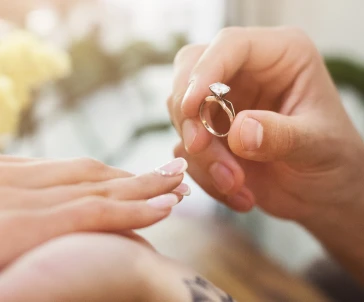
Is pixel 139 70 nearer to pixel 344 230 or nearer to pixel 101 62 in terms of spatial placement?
pixel 101 62

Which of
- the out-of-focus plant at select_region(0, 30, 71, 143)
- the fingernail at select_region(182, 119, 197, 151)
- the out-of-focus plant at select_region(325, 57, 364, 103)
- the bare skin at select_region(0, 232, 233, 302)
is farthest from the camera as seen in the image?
the out-of-focus plant at select_region(325, 57, 364, 103)

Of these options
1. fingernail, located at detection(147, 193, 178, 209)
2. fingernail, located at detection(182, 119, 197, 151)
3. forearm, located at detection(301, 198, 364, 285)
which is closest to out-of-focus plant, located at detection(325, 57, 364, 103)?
forearm, located at detection(301, 198, 364, 285)

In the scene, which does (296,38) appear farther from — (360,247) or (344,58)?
(344,58)

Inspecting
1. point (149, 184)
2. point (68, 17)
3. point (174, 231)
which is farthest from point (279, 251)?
point (149, 184)

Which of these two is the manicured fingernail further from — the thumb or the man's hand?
the thumb

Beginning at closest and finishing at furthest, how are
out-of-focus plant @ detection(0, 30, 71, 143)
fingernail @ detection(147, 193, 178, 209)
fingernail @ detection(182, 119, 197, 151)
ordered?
1. fingernail @ detection(147, 193, 178, 209)
2. fingernail @ detection(182, 119, 197, 151)
3. out-of-focus plant @ detection(0, 30, 71, 143)

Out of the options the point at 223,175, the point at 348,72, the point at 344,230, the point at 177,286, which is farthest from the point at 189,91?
the point at 348,72
